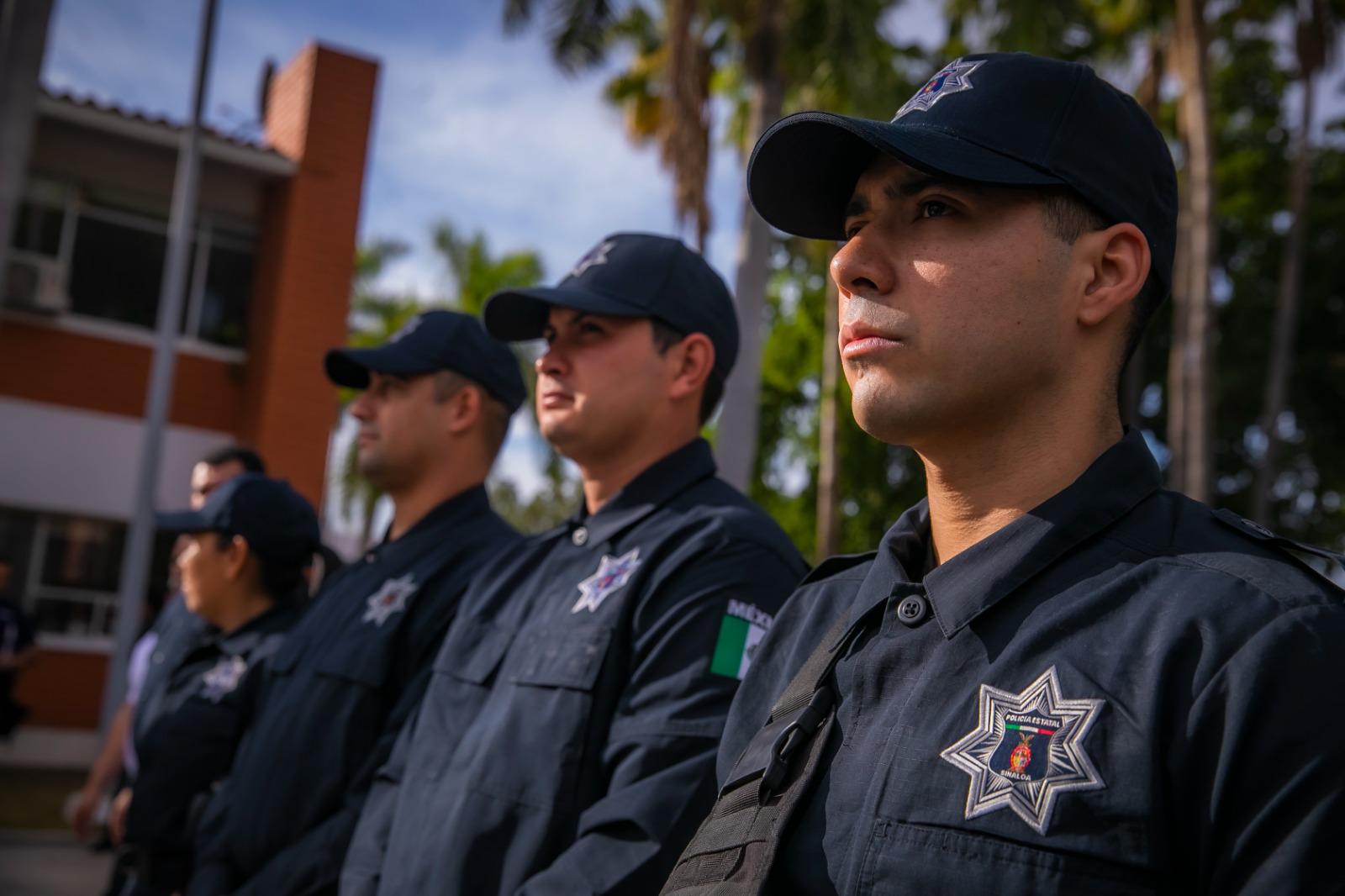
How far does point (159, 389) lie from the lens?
498 inches

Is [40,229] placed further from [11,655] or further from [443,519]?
[443,519]

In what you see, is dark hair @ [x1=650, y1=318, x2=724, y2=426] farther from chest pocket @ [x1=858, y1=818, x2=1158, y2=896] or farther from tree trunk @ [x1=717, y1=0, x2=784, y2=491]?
tree trunk @ [x1=717, y1=0, x2=784, y2=491]

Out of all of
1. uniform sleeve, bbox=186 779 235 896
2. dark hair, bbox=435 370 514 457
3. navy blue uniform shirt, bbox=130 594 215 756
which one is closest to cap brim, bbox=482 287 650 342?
dark hair, bbox=435 370 514 457

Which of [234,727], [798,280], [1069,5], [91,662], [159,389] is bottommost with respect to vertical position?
[91,662]

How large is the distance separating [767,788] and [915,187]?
0.86m

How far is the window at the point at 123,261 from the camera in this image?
15.6 m

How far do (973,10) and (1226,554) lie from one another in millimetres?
15683

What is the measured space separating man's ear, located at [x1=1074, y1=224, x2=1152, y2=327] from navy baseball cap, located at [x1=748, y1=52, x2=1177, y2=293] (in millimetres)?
23

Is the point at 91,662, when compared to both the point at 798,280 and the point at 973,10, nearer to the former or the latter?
the point at 798,280

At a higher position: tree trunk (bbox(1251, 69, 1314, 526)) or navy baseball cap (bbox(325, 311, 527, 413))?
tree trunk (bbox(1251, 69, 1314, 526))

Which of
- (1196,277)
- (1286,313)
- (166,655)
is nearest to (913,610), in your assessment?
(166,655)

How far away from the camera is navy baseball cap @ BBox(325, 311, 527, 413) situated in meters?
4.17

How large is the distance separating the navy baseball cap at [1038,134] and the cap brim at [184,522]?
3.68 meters

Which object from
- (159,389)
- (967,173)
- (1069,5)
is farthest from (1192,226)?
(967,173)
